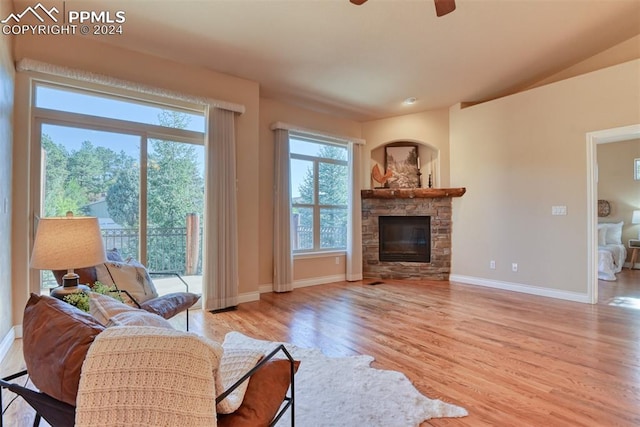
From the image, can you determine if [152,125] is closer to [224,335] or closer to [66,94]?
[66,94]

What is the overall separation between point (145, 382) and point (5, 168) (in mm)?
2922

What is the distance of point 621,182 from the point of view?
682cm

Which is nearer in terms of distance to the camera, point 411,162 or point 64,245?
point 64,245

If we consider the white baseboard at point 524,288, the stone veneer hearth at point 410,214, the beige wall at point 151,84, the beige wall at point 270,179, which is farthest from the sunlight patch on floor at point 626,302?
the beige wall at point 151,84

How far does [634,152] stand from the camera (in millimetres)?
6617

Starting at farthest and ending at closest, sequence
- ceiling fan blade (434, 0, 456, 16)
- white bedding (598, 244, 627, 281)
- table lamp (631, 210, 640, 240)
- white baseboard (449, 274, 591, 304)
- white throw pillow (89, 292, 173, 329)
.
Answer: table lamp (631, 210, 640, 240) < white bedding (598, 244, 627, 281) < white baseboard (449, 274, 591, 304) < ceiling fan blade (434, 0, 456, 16) < white throw pillow (89, 292, 173, 329)

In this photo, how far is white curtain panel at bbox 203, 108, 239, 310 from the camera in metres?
3.87

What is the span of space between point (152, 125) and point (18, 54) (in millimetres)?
1223


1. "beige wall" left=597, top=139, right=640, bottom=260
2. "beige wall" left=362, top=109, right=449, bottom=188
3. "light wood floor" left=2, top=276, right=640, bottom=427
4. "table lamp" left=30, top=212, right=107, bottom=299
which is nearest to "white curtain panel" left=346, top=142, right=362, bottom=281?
"beige wall" left=362, top=109, right=449, bottom=188

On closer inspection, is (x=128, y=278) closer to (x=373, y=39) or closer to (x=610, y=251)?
(x=373, y=39)

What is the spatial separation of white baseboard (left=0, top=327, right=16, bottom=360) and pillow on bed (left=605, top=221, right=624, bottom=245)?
9459 millimetres

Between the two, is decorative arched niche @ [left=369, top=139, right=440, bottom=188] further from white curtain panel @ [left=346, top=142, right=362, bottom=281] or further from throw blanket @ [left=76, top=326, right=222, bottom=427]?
throw blanket @ [left=76, top=326, right=222, bottom=427]

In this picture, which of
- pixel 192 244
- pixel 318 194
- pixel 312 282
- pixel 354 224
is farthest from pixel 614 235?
pixel 192 244

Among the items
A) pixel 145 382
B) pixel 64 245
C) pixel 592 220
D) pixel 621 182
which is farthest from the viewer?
pixel 621 182
